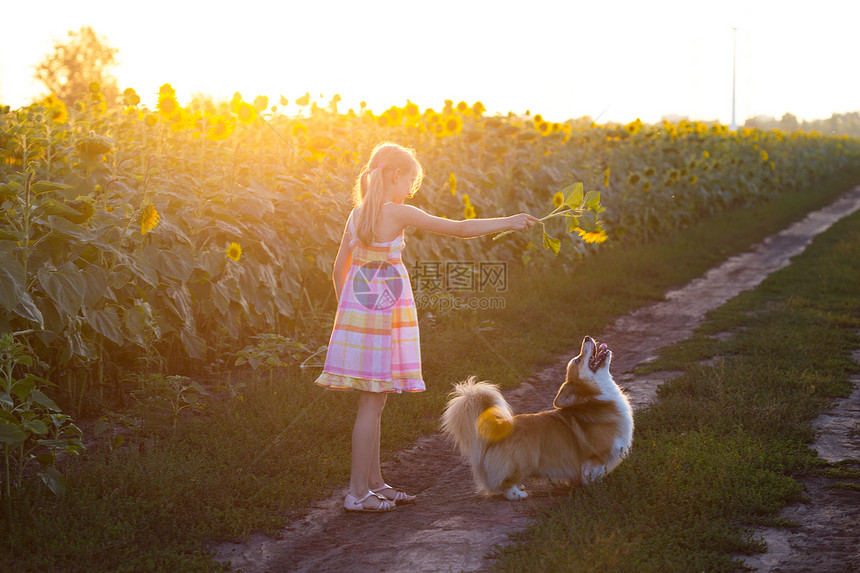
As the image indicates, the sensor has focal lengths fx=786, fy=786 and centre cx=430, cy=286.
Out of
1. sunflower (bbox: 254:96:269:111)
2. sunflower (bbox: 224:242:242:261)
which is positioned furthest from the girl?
sunflower (bbox: 254:96:269:111)

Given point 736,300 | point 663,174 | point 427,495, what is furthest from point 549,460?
point 663,174

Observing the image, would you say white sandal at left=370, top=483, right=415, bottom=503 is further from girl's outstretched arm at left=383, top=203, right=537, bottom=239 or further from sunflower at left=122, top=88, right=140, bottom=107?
sunflower at left=122, top=88, right=140, bottom=107

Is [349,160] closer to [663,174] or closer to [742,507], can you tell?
→ [742,507]

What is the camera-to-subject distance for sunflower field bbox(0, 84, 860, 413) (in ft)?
15.1

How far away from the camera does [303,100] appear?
365 inches

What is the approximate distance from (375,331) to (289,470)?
44.2 inches

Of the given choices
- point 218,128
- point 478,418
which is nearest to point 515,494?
point 478,418

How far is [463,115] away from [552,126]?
5.71 feet

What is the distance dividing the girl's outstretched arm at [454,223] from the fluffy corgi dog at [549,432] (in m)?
0.77

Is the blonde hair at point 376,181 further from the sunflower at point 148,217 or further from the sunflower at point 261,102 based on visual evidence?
the sunflower at point 261,102

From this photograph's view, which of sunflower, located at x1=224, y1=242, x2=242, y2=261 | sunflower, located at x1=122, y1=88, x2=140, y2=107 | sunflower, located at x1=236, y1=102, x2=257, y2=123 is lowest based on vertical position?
sunflower, located at x1=224, y1=242, x2=242, y2=261

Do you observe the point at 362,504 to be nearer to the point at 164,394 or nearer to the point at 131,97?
the point at 164,394

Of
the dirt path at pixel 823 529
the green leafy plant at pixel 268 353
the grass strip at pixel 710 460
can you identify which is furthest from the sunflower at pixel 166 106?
the dirt path at pixel 823 529

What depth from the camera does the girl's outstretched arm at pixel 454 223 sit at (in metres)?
4.10
